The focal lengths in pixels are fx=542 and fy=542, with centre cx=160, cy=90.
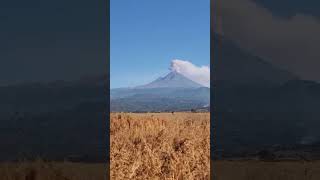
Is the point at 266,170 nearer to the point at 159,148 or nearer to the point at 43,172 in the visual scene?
the point at 159,148

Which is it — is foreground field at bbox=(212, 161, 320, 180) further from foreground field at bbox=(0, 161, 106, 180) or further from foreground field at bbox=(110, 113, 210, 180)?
foreground field at bbox=(0, 161, 106, 180)

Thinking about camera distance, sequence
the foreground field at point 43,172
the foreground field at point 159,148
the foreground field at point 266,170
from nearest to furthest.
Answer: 1. the foreground field at point 43,172
2. the foreground field at point 266,170
3. the foreground field at point 159,148

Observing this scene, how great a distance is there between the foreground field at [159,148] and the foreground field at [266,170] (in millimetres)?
433

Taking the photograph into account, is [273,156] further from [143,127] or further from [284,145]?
[143,127]

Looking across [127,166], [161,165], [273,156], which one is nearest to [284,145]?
[273,156]

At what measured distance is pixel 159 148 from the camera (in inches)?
371

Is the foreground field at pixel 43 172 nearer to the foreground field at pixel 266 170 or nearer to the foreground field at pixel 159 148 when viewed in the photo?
the foreground field at pixel 159 148

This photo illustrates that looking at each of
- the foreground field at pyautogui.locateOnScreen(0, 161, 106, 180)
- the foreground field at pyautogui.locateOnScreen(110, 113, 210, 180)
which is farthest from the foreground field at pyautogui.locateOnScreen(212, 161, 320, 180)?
the foreground field at pyautogui.locateOnScreen(0, 161, 106, 180)

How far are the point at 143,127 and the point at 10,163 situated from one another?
10.2 ft

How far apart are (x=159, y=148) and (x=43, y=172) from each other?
2425mm

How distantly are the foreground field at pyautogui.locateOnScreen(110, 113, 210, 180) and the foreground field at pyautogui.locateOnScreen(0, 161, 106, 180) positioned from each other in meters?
0.97

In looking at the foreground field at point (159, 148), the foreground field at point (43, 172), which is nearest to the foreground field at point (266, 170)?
the foreground field at point (159, 148)

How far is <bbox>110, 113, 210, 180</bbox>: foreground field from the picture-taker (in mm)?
8938

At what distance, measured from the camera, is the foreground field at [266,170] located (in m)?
7.89
